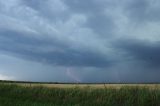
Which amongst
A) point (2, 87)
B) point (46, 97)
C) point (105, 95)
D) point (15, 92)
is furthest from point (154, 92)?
point (2, 87)

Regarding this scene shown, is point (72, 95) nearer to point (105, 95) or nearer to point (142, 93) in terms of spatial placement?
point (105, 95)

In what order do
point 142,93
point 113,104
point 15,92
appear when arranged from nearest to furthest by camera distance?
point 113,104 < point 142,93 < point 15,92

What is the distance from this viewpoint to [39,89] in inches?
1188

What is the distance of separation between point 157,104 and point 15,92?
39.8 ft

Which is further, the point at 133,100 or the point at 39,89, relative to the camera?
the point at 39,89

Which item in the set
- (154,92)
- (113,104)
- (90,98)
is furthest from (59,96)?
(154,92)

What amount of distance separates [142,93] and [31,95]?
920 centimetres

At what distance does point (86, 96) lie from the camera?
27.7m

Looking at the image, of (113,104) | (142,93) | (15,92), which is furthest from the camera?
(15,92)

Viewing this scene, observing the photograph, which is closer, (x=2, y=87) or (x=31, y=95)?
(x=31, y=95)

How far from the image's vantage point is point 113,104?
25.1m

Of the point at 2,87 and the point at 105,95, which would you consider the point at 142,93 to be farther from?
the point at 2,87

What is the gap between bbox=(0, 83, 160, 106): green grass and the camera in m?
25.5

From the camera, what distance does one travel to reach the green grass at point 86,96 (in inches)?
1006
